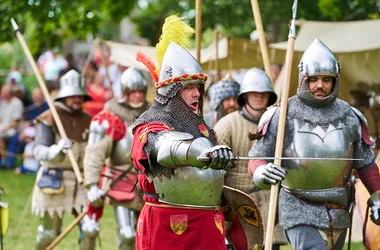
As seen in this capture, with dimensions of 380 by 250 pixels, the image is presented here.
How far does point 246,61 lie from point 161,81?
9326 mm

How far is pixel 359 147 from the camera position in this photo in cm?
671

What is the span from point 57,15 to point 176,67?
956 cm

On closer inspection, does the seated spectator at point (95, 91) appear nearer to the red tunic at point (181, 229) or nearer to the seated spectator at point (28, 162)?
the seated spectator at point (28, 162)

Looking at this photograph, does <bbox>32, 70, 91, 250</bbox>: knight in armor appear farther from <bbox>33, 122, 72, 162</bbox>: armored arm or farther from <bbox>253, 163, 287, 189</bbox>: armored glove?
<bbox>253, 163, 287, 189</bbox>: armored glove

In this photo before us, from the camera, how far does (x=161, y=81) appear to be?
19.4ft

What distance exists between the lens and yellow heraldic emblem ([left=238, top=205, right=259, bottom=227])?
6242 millimetres

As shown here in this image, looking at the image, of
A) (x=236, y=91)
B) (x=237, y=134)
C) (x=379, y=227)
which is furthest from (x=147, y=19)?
(x=379, y=227)

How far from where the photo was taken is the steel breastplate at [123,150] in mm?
8594

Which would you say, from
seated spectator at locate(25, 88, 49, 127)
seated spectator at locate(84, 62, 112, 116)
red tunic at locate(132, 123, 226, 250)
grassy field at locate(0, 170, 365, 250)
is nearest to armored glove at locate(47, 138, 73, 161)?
grassy field at locate(0, 170, 365, 250)

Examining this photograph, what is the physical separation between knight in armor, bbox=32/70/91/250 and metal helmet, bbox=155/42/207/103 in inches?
125

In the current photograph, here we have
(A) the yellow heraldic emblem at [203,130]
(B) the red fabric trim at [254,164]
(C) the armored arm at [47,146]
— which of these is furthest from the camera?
(C) the armored arm at [47,146]

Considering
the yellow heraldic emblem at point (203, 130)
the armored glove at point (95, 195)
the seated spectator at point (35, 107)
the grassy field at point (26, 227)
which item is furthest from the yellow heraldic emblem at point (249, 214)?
the seated spectator at point (35, 107)

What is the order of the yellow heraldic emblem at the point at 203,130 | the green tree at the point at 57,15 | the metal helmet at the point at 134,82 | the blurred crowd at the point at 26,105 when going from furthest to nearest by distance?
the blurred crowd at the point at 26,105 < the green tree at the point at 57,15 < the metal helmet at the point at 134,82 < the yellow heraldic emblem at the point at 203,130

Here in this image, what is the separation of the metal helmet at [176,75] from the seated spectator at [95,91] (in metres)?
8.83
